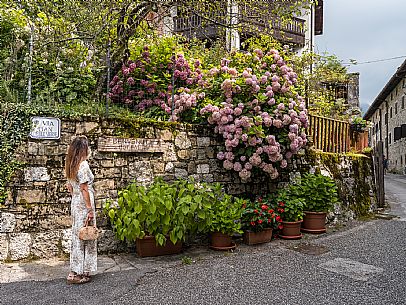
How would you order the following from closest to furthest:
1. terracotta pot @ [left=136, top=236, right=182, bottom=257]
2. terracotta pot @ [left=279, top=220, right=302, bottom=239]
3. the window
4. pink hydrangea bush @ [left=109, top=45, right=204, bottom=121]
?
terracotta pot @ [left=136, top=236, right=182, bottom=257] < terracotta pot @ [left=279, top=220, right=302, bottom=239] < pink hydrangea bush @ [left=109, top=45, right=204, bottom=121] < the window

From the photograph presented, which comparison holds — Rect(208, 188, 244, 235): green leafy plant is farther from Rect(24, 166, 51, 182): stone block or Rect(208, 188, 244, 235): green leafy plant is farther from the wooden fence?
the wooden fence

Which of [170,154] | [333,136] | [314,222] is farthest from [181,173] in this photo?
[333,136]

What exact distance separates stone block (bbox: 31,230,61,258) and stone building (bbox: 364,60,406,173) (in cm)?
2052

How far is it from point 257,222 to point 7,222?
329 cm

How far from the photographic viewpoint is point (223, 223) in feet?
16.4

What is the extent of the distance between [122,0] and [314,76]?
6712 mm

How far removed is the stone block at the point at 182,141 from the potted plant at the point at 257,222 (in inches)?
49.0

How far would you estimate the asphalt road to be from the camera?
3428 millimetres

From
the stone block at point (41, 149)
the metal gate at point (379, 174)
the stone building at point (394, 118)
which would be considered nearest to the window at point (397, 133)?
the stone building at point (394, 118)

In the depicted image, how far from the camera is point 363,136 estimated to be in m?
9.52

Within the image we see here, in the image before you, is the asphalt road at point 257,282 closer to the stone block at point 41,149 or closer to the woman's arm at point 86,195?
the woman's arm at point 86,195

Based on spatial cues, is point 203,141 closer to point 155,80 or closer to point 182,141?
point 182,141

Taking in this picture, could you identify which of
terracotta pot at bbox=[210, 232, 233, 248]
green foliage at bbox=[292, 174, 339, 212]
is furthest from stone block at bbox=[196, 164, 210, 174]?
green foliage at bbox=[292, 174, 339, 212]

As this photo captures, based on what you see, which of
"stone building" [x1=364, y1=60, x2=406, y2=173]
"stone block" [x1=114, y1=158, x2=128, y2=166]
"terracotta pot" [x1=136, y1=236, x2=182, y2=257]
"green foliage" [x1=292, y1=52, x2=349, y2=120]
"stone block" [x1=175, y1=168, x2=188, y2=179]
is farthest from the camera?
"stone building" [x1=364, y1=60, x2=406, y2=173]
